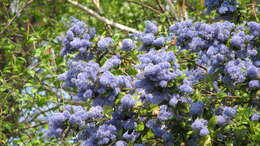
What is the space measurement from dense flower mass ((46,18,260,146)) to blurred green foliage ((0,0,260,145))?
109 millimetres

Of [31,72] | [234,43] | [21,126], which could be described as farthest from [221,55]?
[21,126]

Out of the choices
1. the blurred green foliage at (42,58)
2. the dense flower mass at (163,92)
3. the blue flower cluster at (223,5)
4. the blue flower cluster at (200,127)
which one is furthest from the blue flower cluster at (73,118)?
the blue flower cluster at (223,5)

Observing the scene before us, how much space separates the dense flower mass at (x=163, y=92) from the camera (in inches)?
108

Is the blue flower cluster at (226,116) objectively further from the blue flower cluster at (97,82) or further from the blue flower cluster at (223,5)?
the blue flower cluster at (223,5)

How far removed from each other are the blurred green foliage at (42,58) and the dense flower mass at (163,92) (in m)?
0.11

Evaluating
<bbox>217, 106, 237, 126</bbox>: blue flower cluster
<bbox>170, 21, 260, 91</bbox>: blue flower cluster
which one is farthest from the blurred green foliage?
<bbox>170, 21, 260, 91</bbox>: blue flower cluster

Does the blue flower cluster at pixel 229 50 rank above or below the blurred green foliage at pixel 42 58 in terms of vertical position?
above

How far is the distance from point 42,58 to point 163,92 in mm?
2527

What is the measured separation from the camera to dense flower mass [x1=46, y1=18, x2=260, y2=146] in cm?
275

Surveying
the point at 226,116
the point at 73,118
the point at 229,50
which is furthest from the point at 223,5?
the point at 73,118

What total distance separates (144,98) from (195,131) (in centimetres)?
38

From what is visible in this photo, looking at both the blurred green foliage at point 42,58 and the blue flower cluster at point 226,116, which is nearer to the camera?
the blue flower cluster at point 226,116

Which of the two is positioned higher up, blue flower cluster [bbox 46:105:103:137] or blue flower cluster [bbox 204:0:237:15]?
blue flower cluster [bbox 204:0:237:15]

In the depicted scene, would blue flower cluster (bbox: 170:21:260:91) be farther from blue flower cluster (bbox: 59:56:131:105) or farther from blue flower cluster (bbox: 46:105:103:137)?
blue flower cluster (bbox: 46:105:103:137)
